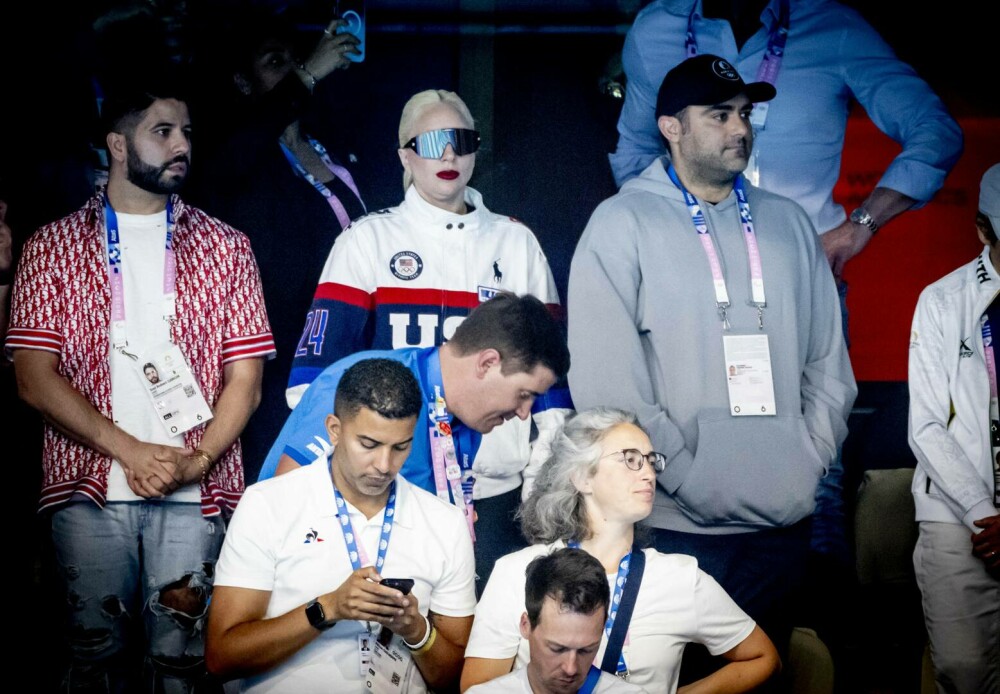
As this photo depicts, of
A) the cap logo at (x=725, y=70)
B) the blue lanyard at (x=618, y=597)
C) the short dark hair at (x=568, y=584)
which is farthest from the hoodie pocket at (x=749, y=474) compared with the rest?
the cap logo at (x=725, y=70)

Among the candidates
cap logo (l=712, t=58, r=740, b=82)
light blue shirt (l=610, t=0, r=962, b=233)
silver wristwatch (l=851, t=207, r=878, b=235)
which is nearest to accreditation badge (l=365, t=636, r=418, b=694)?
light blue shirt (l=610, t=0, r=962, b=233)

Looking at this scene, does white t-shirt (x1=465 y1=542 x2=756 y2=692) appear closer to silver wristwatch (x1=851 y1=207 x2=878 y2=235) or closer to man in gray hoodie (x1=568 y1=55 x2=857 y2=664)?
man in gray hoodie (x1=568 y1=55 x2=857 y2=664)

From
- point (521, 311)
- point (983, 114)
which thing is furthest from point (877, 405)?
point (521, 311)

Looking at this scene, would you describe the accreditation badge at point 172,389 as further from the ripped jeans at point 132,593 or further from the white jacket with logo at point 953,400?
the white jacket with logo at point 953,400

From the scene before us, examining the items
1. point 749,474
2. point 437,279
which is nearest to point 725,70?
point 437,279

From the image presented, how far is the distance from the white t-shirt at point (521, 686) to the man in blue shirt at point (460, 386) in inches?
19.3

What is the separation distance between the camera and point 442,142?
3193mm

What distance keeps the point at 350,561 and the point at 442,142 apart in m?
1.26

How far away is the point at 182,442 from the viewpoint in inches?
118

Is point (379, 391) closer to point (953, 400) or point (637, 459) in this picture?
point (637, 459)

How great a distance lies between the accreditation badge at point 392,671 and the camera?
2.53 metres

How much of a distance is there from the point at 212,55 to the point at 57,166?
1.80 feet

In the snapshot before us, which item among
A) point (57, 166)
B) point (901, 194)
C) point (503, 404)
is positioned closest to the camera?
point (503, 404)

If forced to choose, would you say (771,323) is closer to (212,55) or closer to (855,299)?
(855,299)
